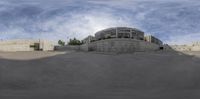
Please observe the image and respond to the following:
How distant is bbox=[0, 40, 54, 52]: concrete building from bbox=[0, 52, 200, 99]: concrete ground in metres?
22.0

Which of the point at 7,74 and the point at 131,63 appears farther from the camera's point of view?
the point at 131,63

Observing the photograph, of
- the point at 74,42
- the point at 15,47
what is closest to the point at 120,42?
the point at 15,47

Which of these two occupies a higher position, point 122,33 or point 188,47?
point 122,33

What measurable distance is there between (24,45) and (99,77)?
3364 centimetres

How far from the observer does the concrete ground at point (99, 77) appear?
24361mm

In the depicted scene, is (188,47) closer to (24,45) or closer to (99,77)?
(24,45)

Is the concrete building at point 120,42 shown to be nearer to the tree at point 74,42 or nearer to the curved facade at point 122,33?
the curved facade at point 122,33

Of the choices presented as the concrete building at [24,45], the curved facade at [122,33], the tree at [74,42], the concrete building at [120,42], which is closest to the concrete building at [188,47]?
the concrete building at [120,42]

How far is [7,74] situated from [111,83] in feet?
29.8

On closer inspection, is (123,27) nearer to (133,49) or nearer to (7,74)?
(133,49)

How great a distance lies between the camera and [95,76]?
32.1 meters

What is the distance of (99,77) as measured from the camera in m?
31.8

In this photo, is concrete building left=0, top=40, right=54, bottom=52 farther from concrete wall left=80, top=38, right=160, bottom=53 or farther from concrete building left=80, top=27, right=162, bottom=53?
concrete wall left=80, top=38, right=160, bottom=53

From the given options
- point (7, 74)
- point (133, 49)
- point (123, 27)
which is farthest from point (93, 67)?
point (123, 27)
